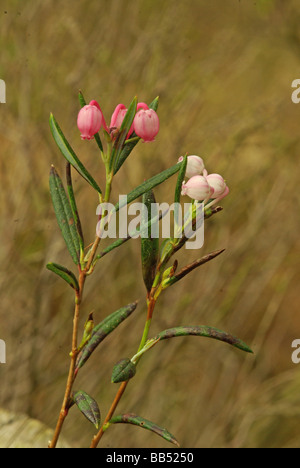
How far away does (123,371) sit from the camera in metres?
0.47

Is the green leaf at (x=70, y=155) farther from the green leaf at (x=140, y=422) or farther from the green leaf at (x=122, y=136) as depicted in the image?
the green leaf at (x=140, y=422)

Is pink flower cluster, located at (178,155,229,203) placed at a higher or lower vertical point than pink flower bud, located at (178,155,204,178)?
lower

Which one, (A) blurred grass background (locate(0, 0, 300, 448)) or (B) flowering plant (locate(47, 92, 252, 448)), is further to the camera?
(A) blurred grass background (locate(0, 0, 300, 448))

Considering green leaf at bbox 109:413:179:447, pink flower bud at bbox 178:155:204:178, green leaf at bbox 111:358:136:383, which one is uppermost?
pink flower bud at bbox 178:155:204:178

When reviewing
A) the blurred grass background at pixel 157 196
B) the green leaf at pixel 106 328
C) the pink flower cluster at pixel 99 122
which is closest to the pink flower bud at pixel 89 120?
the pink flower cluster at pixel 99 122

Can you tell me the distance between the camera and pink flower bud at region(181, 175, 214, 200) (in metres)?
0.45

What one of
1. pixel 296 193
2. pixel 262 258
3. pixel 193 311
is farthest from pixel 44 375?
pixel 296 193

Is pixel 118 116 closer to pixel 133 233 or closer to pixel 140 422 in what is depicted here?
pixel 133 233

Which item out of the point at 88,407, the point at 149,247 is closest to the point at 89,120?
the point at 149,247

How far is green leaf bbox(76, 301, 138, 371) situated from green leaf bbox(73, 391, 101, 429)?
0.08 feet

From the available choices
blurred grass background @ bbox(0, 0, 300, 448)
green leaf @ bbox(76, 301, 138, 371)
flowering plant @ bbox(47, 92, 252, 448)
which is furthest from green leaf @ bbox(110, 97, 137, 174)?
blurred grass background @ bbox(0, 0, 300, 448)

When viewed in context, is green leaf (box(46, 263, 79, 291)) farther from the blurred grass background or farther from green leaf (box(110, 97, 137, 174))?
the blurred grass background

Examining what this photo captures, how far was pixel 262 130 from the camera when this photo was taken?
1.47 metres
